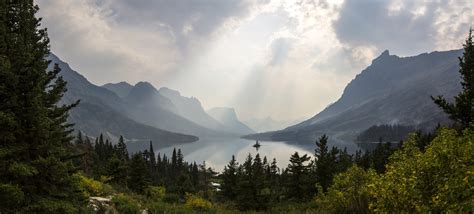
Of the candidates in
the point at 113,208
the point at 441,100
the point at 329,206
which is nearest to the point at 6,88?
the point at 113,208

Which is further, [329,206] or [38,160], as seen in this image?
[329,206]

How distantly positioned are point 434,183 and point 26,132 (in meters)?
14.5

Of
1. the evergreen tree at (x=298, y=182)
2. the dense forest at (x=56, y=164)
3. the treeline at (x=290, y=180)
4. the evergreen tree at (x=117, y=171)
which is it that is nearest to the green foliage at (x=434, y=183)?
the dense forest at (x=56, y=164)

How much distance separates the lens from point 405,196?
11.1 meters

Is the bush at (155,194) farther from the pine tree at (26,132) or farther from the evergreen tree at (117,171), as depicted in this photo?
the pine tree at (26,132)

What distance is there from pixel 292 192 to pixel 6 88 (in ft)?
143

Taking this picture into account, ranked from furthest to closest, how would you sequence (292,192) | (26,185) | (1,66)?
(292,192)
(26,185)
(1,66)

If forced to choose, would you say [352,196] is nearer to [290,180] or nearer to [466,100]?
[466,100]

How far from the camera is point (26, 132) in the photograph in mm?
14102

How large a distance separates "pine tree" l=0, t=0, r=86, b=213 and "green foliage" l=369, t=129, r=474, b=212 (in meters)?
12.1

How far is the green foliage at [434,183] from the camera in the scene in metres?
9.23

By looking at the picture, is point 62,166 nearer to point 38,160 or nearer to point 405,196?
point 38,160

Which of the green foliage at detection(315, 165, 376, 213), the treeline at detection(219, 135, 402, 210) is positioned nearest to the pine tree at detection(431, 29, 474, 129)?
the treeline at detection(219, 135, 402, 210)

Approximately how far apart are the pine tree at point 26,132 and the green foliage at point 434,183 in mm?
12088
